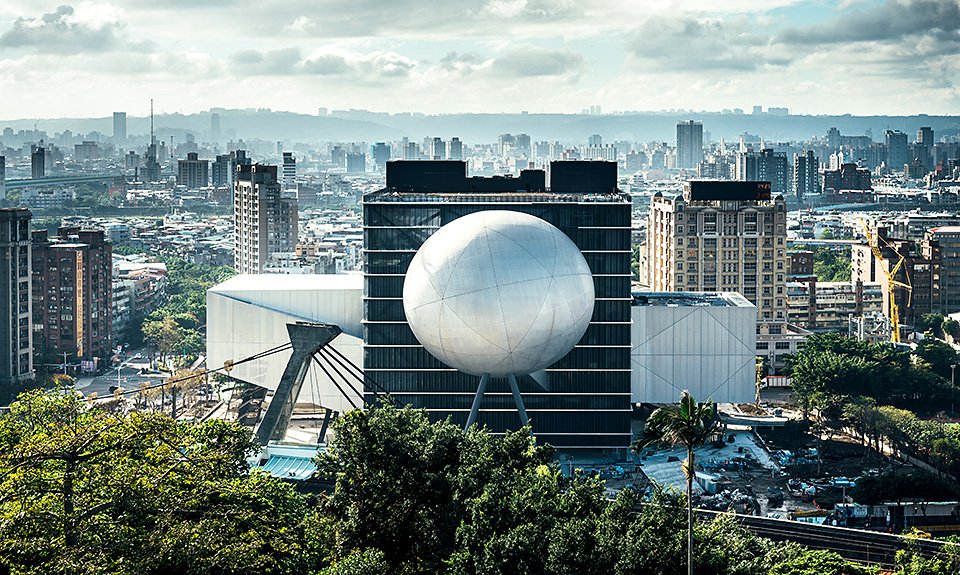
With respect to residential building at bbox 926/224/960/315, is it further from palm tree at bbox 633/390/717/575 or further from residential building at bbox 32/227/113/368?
palm tree at bbox 633/390/717/575

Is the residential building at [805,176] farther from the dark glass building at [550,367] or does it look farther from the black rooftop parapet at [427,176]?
the dark glass building at [550,367]

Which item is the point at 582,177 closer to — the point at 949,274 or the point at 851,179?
the point at 949,274

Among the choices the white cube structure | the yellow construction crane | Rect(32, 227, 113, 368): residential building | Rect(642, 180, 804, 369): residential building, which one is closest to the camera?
the white cube structure

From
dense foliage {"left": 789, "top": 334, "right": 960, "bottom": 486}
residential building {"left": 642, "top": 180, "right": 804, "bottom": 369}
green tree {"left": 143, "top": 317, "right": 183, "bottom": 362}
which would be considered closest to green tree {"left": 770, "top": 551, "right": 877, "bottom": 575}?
dense foliage {"left": 789, "top": 334, "right": 960, "bottom": 486}

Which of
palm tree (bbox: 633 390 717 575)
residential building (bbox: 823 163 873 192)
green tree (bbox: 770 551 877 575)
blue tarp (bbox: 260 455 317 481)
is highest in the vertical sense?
residential building (bbox: 823 163 873 192)

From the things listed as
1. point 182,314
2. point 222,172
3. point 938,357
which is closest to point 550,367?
point 938,357
